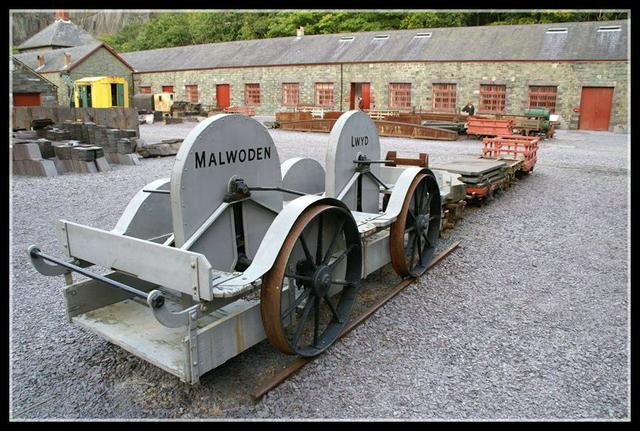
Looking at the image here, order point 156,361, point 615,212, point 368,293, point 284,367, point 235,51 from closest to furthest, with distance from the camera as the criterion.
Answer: point 156,361, point 284,367, point 368,293, point 615,212, point 235,51

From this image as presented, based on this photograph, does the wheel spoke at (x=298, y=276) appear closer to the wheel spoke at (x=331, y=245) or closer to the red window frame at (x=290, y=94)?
the wheel spoke at (x=331, y=245)

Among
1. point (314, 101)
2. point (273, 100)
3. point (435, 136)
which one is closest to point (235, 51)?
point (273, 100)

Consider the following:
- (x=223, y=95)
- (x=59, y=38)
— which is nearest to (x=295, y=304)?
(x=223, y=95)

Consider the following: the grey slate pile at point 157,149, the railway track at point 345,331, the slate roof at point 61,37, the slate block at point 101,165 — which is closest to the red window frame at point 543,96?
the grey slate pile at point 157,149

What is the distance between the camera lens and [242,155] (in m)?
3.57

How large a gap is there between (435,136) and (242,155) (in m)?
17.0

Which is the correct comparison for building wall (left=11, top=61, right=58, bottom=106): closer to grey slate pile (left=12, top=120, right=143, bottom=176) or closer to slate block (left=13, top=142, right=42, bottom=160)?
grey slate pile (left=12, top=120, right=143, bottom=176)

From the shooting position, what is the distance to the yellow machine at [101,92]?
26.6 metres


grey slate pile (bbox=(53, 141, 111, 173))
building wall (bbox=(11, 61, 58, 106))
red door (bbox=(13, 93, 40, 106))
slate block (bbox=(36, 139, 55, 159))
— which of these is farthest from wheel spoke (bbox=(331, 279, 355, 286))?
red door (bbox=(13, 93, 40, 106))

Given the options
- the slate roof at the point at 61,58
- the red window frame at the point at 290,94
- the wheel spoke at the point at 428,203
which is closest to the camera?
the wheel spoke at the point at 428,203

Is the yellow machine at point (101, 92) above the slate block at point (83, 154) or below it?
above

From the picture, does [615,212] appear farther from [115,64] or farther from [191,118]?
[115,64]

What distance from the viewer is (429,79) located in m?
27.8

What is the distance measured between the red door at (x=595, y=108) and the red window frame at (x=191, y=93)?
24.7m
